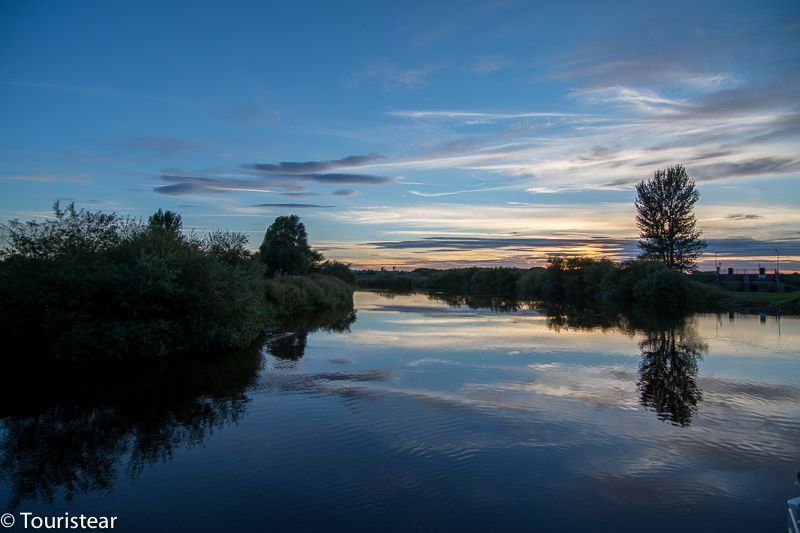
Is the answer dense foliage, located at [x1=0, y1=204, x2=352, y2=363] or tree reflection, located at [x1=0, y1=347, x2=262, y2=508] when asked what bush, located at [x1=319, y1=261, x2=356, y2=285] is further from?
tree reflection, located at [x1=0, y1=347, x2=262, y2=508]

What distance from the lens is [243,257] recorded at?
119 feet

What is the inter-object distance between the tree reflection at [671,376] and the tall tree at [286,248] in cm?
3665

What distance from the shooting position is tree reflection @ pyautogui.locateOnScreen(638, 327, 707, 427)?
13516 mm

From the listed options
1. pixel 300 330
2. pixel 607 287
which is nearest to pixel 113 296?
pixel 300 330

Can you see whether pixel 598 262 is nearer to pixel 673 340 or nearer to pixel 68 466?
pixel 673 340

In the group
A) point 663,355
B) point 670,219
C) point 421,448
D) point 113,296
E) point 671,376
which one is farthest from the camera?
point 670,219

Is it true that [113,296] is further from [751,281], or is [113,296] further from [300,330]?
[751,281]

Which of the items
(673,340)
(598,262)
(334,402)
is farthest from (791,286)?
(334,402)

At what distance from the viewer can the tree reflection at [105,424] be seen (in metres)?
9.23

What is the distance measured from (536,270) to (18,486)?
261 ft

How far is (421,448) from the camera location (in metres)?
10.5

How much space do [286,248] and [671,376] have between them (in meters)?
43.8

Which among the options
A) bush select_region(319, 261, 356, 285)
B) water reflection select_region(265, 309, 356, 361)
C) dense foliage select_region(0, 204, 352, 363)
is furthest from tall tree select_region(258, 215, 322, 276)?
dense foliage select_region(0, 204, 352, 363)

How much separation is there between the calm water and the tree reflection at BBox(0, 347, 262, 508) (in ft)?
0.20
